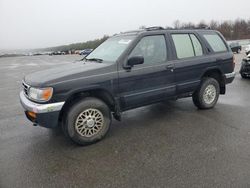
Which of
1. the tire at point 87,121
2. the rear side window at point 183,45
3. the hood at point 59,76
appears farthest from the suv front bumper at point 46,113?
the rear side window at point 183,45

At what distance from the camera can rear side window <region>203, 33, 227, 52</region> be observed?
17.9ft

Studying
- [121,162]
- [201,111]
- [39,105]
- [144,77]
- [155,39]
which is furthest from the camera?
[201,111]

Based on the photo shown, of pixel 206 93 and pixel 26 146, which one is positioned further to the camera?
pixel 206 93

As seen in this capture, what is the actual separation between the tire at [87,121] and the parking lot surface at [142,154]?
0.16 metres

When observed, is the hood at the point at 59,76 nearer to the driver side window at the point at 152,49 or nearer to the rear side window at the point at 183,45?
the driver side window at the point at 152,49

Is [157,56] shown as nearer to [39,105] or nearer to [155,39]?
[155,39]

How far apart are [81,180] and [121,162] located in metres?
0.63

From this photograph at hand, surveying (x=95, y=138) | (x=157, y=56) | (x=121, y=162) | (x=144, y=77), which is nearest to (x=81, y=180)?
(x=121, y=162)

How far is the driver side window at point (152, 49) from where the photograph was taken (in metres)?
4.38

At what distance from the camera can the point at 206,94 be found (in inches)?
215

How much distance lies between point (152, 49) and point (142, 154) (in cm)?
208

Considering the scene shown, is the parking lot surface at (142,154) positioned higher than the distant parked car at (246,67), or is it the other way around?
the distant parked car at (246,67)

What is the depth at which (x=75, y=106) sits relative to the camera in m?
3.74

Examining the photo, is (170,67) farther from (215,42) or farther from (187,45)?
(215,42)
